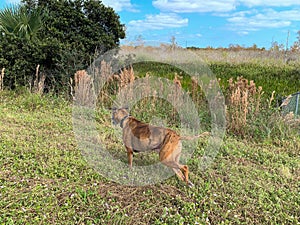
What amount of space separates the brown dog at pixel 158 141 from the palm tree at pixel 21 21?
5312 mm

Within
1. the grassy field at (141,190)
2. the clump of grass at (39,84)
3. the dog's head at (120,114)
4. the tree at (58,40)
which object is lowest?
the grassy field at (141,190)

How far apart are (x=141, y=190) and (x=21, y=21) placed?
613 cm

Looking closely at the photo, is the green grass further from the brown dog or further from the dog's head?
the dog's head

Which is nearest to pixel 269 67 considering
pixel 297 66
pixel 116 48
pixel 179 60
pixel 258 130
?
pixel 297 66

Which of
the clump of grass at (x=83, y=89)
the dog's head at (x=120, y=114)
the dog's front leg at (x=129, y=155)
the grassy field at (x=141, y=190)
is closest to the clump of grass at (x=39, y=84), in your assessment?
the clump of grass at (x=83, y=89)

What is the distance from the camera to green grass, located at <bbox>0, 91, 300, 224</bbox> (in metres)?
2.50

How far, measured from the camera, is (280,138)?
4457mm

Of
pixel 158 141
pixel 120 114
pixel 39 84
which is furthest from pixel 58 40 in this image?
pixel 158 141

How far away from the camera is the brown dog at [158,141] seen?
277 centimetres

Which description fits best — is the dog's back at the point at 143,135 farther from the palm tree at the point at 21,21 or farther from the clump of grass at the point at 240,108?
the palm tree at the point at 21,21

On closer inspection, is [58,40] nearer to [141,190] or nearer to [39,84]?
[39,84]

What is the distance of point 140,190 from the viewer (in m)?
2.82

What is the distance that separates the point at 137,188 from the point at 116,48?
506 cm

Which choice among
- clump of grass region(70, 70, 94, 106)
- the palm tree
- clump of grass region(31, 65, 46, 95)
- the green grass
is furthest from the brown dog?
the palm tree
